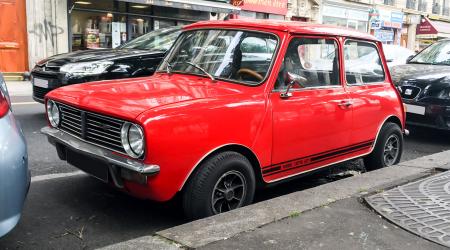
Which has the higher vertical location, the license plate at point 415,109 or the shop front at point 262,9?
the shop front at point 262,9

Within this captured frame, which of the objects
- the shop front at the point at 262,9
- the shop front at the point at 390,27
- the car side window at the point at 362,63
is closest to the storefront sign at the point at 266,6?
the shop front at the point at 262,9

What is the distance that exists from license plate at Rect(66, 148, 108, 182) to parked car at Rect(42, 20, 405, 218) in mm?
10

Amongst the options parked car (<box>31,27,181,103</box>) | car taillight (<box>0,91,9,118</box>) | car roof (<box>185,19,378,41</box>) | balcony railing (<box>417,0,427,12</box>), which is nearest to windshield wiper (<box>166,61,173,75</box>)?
car roof (<box>185,19,378,41</box>)

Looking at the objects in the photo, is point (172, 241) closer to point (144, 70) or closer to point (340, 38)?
point (340, 38)

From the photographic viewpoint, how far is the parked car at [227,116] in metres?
3.53

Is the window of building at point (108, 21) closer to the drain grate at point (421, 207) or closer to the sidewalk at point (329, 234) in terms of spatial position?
the drain grate at point (421, 207)

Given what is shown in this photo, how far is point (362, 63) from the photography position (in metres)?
5.40

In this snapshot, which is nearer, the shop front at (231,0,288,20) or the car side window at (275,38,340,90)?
the car side window at (275,38,340,90)

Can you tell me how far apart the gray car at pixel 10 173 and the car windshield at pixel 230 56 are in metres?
1.93

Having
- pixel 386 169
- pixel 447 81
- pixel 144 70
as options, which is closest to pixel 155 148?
pixel 386 169

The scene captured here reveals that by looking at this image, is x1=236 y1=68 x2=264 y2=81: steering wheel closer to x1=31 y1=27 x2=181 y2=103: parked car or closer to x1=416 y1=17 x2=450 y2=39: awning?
x1=31 y1=27 x2=181 y2=103: parked car

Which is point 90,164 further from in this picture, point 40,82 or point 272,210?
point 40,82

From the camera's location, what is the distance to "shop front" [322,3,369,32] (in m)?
27.2

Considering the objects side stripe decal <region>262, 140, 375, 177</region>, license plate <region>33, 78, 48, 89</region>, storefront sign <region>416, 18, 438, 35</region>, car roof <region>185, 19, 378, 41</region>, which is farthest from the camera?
storefront sign <region>416, 18, 438, 35</region>
